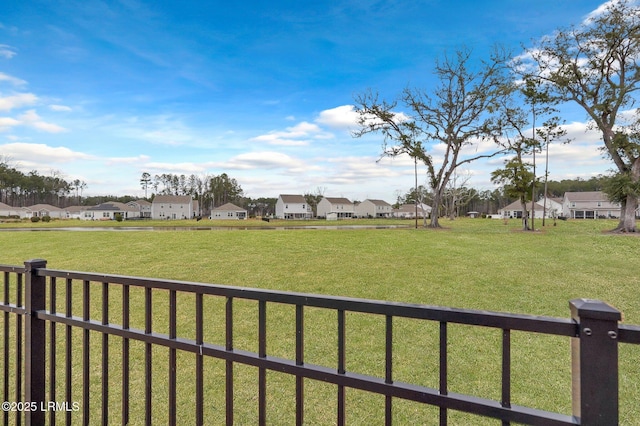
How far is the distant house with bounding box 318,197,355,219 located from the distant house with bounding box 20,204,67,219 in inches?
1922

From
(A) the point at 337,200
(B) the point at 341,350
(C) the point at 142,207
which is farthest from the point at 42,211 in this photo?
(B) the point at 341,350

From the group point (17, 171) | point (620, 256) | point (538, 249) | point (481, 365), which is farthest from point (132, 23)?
point (17, 171)

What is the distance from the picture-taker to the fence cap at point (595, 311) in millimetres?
845

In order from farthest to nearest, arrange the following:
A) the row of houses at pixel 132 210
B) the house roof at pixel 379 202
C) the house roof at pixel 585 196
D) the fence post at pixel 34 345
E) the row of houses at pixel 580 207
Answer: the house roof at pixel 379 202 → the row of houses at pixel 132 210 → the house roof at pixel 585 196 → the row of houses at pixel 580 207 → the fence post at pixel 34 345

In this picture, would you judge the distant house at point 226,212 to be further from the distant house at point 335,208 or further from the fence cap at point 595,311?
the fence cap at point 595,311

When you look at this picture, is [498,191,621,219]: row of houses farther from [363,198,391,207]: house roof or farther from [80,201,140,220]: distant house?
[80,201,140,220]: distant house

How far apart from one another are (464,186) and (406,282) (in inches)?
1852

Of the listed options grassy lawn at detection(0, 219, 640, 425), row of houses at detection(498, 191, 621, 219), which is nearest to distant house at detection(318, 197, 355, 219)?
row of houses at detection(498, 191, 621, 219)

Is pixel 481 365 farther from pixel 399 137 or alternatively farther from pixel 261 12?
pixel 399 137

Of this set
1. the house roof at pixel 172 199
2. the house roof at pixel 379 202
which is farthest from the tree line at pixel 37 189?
the house roof at pixel 379 202

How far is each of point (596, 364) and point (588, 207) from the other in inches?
2462

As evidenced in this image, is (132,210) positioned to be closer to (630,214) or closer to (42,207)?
(42,207)

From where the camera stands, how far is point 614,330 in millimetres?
858

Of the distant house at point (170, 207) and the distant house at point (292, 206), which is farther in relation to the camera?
the distant house at point (292, 206)
